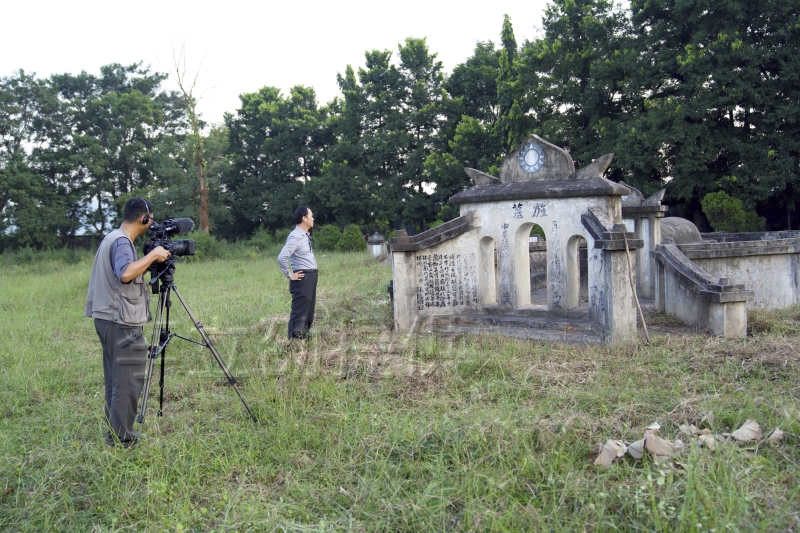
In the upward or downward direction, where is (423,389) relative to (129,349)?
downward

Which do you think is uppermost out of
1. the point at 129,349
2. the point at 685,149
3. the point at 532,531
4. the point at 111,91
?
the point at 111,91

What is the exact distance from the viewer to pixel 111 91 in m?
28.5

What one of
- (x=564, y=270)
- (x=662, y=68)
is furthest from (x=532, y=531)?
(x=662, y=68)

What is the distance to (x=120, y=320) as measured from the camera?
3957 millimetres

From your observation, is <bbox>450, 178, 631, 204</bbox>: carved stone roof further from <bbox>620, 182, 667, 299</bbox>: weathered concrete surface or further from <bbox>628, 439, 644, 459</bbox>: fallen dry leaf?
<bbox>628, 439, 644, 459</bbox>: fallen dry leaf

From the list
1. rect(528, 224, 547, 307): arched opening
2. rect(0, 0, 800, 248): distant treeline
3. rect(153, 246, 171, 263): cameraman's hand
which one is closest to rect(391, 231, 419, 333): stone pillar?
rect(528, 224, 547, 307): arched opening

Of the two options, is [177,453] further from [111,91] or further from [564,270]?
[111,91]

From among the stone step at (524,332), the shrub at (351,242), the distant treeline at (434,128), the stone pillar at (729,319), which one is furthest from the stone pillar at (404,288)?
the shrub at (351,242)

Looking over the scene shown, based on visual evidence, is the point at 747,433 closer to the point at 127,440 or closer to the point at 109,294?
the point at 127,440

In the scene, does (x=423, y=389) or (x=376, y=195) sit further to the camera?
(x=376, y=195)

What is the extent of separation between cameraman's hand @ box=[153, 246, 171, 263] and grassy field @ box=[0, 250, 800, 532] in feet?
3.96

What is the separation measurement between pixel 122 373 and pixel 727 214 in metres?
16.8

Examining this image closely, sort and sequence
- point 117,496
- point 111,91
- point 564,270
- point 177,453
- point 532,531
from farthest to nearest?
point 111,91, point 564,270, point 177,453, point 117,496, point 532,531

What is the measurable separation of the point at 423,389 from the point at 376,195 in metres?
22.2
